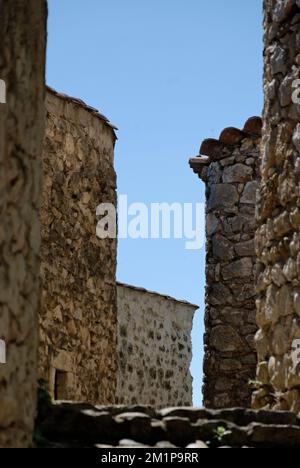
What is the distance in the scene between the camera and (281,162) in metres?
6.47

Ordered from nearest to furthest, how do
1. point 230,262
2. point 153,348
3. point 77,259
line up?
point 77,259 → point 230,262 → point 153,348

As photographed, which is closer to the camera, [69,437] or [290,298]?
[69,437]

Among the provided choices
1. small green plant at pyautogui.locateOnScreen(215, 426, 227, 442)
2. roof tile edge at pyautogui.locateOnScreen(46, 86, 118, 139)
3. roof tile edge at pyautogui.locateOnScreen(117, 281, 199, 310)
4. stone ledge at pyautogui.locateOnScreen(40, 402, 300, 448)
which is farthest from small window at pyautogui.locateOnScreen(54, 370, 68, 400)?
roof tile edge at pyautogui.locateOnScreen(117, 281, 199, 310)

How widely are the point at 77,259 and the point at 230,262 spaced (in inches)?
88.4

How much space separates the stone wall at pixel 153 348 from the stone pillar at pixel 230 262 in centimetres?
320

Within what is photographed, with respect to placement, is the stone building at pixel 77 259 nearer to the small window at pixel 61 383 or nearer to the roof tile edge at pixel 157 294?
the small window at pixel 61 383

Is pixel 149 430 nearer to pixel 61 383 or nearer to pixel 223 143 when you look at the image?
pixel 61 383

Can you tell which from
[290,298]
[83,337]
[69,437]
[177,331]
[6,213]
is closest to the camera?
[6,213]

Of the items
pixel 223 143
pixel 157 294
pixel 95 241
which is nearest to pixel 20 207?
pixel 95 241

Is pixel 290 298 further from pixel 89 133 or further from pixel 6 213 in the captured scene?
pixel 89 133

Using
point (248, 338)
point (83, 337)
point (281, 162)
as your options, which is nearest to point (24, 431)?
point (281, 162)

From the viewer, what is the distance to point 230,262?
1089cm

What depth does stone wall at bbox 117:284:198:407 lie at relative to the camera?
556 inches

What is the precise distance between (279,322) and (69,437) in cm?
196
